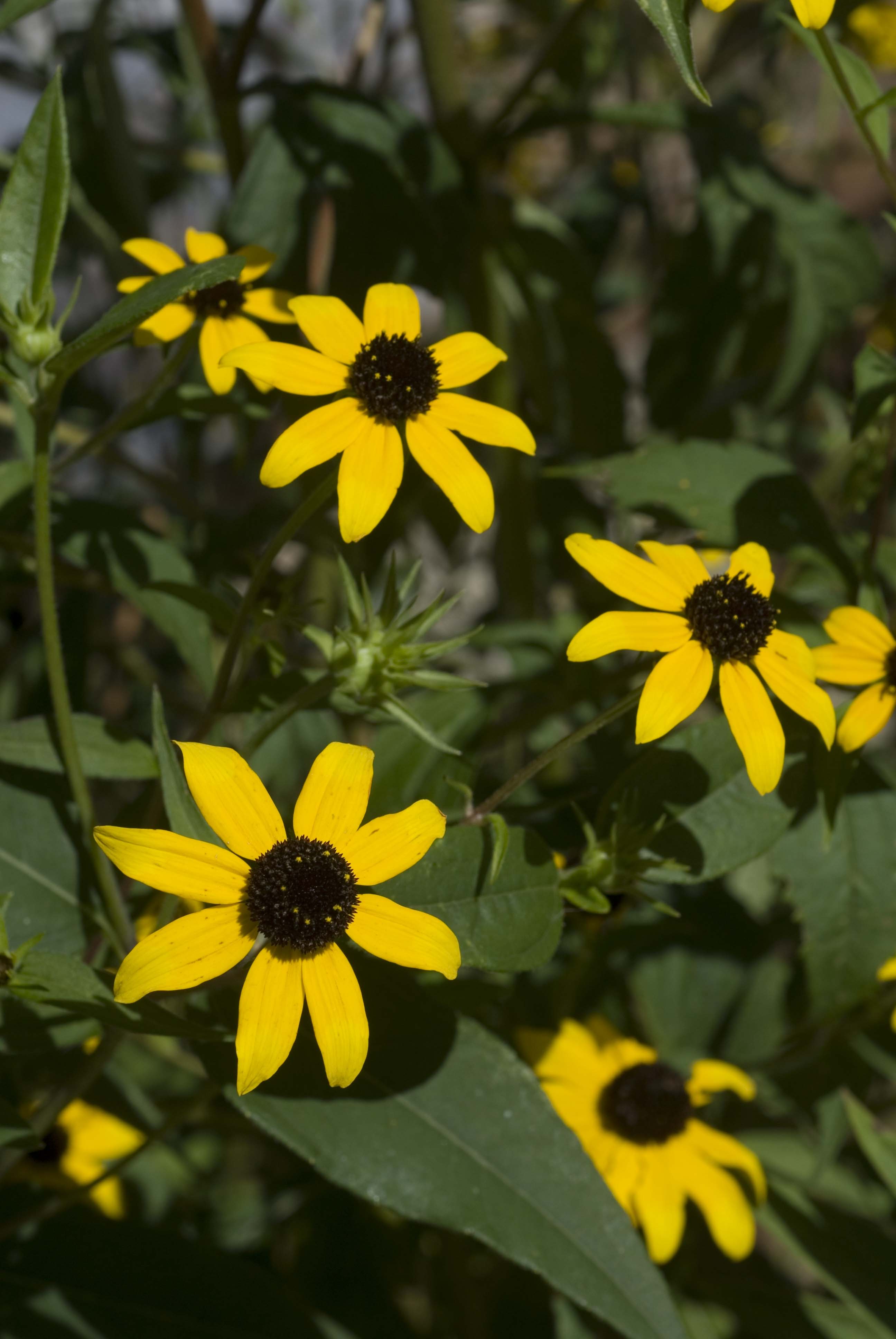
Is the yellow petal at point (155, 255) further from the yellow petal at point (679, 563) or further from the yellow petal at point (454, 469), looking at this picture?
the yellow petal at point (679, 563)

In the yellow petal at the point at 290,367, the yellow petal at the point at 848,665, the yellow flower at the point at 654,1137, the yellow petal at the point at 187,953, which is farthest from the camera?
the yellow flower at the point at 654,1137

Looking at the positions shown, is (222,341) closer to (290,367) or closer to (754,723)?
(290,367)

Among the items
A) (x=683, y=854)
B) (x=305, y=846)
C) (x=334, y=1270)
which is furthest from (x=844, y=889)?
(x=334, y=1270)

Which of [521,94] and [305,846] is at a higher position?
[521,94]

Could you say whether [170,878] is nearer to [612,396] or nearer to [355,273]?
[355,273]

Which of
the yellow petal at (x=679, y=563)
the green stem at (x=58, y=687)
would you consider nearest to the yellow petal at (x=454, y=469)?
the yellow petal at (x=679, y=563)

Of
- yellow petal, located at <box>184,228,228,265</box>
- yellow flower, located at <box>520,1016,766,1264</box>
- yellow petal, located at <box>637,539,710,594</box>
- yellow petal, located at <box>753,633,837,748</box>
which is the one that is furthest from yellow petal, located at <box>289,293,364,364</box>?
yellow flower, located at <box>520,1016,766,1264</box>

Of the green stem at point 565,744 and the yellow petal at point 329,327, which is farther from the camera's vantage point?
the yellow petal at point 329,327
